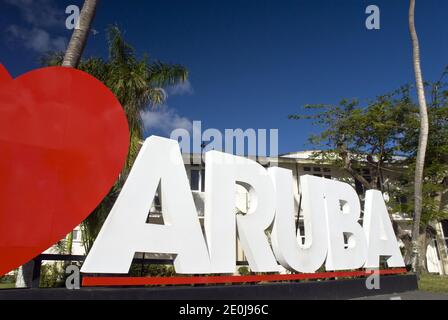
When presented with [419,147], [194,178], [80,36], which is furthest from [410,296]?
[194,178]

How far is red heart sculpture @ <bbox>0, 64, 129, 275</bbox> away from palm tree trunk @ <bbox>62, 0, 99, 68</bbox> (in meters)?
2.87

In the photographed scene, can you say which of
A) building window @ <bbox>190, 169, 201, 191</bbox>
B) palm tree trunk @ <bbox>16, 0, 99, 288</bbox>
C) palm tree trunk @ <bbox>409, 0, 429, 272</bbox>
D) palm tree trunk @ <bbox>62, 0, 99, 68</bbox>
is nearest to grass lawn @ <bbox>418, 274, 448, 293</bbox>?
palm tree trunk @ <bbox>409, 0, 429, 272</bbox>

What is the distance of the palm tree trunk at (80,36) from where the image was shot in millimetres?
9281

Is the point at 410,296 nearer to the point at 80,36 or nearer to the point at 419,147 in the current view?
the point at 419,147

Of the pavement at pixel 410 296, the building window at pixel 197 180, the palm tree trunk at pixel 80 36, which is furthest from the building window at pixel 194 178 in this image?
the palm tree trunk at pixel 80 36

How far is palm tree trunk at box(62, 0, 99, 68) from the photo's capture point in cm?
928

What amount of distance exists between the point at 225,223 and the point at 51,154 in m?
3.96

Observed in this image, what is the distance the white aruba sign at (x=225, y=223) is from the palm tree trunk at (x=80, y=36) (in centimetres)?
354

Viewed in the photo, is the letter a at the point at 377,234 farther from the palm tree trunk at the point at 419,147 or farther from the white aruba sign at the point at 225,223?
the palm tree trunk at the point at 419,147

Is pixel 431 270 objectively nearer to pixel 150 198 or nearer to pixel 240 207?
pixel 240 207

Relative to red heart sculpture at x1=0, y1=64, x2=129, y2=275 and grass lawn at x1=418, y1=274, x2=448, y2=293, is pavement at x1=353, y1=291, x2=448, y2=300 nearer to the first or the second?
grass lawn at x1=418, y1=274, x2=448, y2=293
